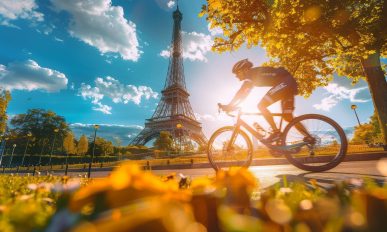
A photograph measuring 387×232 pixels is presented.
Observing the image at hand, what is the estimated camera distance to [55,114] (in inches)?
3009

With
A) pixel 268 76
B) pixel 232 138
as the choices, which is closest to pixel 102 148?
pixel 232 138

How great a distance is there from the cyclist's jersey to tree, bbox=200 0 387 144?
3.95 meters

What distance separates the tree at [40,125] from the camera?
70875 mm

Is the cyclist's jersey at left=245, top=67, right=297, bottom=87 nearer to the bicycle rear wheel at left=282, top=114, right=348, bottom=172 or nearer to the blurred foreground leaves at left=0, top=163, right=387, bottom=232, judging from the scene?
the bicycle rear wheel at left=282, top=114, right=348, bottom=172

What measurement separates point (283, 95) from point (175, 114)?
166ft

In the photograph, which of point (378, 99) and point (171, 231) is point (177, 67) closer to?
point (378, 99)

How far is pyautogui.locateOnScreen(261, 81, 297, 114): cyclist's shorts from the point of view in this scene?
184 inches

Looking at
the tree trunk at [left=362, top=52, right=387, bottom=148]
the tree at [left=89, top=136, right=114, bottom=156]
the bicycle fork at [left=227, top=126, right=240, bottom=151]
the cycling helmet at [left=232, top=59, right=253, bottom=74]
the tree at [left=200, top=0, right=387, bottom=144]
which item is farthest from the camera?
the tree at [left=89, top=136, right=114, bottom=156]

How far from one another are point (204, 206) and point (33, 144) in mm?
76190

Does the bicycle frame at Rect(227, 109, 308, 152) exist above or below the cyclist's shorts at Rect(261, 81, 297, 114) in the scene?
below

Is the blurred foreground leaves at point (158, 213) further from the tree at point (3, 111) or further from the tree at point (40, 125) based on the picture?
the tree at point (40, 125)

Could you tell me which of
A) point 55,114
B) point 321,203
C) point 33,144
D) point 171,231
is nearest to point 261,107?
point 321,203

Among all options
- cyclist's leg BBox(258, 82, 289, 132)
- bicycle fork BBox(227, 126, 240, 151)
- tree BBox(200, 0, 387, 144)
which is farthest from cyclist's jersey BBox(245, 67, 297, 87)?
tree BBox(200, 0, 387, 144)

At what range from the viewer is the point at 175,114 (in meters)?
54.9
